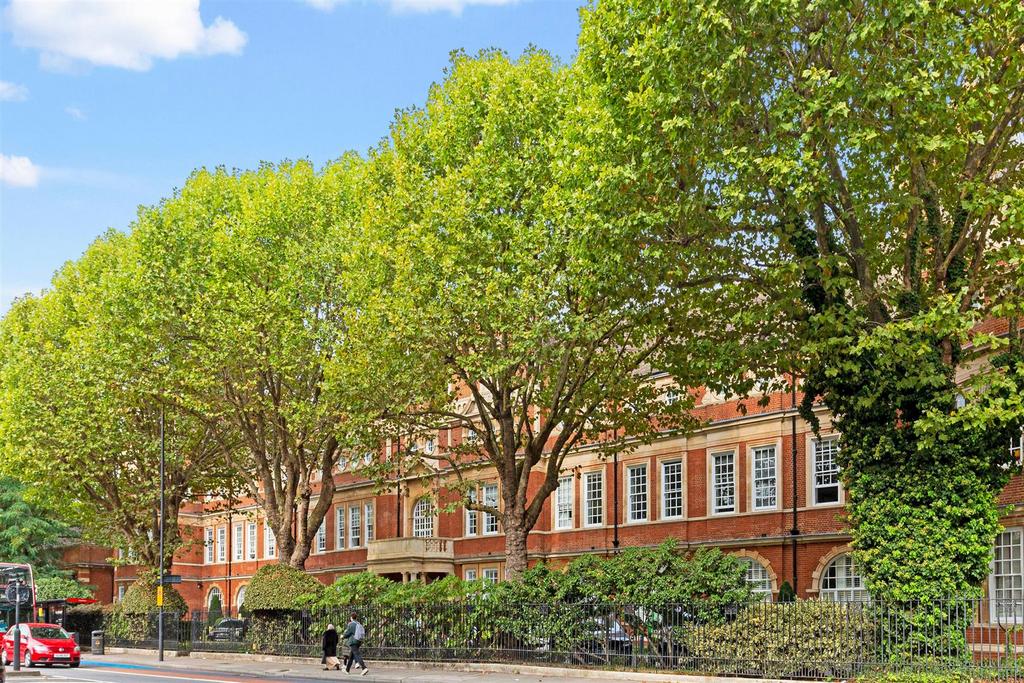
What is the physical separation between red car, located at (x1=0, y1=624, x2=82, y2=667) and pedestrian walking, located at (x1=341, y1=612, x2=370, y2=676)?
37.8 feet

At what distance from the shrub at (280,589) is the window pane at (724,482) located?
14.3 m

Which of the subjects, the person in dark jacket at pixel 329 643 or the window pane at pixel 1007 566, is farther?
the person in dark jacket at pixel 329 643

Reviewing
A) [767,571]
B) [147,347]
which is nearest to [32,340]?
[147,347]

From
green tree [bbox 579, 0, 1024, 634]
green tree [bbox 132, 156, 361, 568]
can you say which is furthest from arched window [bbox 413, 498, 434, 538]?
green tree [bbox 579, 0, 1024, 634]

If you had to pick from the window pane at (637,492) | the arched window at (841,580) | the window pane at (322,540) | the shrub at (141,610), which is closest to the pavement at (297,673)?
the shrub at (141,610)

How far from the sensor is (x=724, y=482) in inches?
1599

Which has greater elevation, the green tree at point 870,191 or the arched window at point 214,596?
the green tree at point 870,191

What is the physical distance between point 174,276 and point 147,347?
2.73 m

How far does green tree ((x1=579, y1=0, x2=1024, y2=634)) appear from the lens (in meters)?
18.9

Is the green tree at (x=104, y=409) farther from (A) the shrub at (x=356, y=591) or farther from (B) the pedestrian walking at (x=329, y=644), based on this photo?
(B) the pedestrian walking at (x=329, y=644)

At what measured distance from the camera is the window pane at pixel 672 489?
1660 inches

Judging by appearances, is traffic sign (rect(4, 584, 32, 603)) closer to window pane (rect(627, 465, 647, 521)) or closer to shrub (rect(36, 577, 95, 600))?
window pane (rect(627, 465, 647, 521))

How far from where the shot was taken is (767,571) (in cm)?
3838

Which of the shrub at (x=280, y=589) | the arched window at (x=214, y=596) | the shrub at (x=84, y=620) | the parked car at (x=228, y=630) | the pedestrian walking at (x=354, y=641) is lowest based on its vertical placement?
the arched window at (x=214, y=596)
